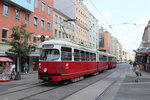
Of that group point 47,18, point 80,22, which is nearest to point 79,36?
point 80,22

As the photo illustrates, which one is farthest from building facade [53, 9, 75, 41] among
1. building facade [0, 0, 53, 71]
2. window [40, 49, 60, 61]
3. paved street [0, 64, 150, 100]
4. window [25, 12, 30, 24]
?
Result: paved street [0, 64, 150, 100]

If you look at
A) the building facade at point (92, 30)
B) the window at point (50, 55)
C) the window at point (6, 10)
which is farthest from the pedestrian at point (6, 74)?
the building facade at point (92, 30)

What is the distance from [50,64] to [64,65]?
937 millimetres

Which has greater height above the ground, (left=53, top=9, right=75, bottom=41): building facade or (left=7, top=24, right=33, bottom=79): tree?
(left=53, top=9, right=75, bottom=41): building facade

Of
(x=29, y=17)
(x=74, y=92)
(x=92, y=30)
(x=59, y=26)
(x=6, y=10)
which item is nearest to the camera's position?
(x=74, y=92)

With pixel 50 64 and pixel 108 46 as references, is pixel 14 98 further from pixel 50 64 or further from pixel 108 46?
pixel 108 46

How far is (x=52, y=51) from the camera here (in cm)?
1503

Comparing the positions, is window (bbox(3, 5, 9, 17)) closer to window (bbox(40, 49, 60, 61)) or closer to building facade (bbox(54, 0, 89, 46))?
window (bbox(40, 49, 60, 61))

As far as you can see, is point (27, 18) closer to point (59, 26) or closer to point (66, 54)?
point (59, 26)

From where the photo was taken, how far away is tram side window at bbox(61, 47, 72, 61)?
49.1 ft

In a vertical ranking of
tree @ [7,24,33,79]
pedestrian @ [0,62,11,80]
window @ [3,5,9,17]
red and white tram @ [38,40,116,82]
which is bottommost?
pedestrian @ [0,62,11,80]

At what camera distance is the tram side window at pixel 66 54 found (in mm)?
14972

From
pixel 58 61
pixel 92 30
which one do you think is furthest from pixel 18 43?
pixel 92 30

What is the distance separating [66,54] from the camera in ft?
50.6
